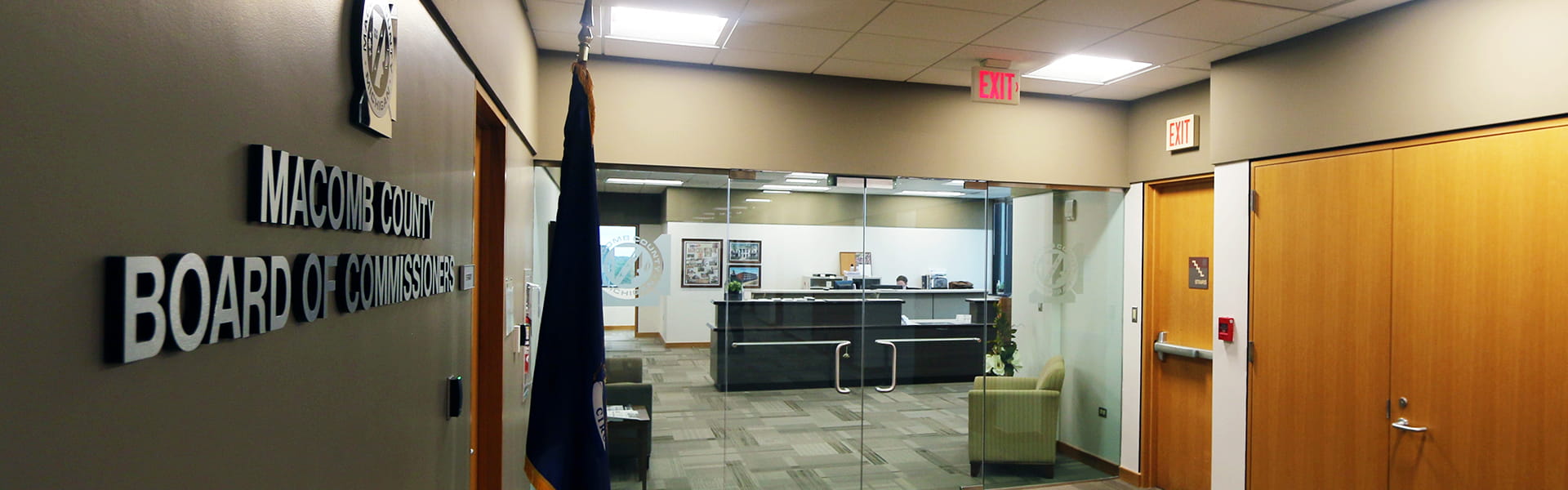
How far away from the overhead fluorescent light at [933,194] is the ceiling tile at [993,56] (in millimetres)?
802

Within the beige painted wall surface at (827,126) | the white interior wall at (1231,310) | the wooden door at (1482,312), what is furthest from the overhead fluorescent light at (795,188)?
the wooden door at (1482,312)

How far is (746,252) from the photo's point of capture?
4.37 metres

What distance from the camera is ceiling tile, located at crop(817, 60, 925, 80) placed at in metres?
4.08

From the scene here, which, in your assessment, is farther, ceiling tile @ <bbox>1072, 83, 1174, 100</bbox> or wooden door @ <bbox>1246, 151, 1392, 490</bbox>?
ceiling tile @ <bbox>1072, 83, 1174, 100</bbox>

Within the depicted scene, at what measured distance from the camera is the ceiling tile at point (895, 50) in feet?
11.9

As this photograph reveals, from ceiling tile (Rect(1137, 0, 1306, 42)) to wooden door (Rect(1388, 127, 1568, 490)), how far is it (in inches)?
29.2

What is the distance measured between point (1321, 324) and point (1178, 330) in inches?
47.4

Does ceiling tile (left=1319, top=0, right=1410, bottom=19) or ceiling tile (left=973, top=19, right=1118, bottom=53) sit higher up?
ceiling tile (left=1319, top=0, right=1410, bottom=19)

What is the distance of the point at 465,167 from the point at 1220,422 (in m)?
3.80

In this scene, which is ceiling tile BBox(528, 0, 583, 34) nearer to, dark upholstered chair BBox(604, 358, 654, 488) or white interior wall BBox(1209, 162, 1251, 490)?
dark upholstered chair BBox(604, 358, 654, 488)

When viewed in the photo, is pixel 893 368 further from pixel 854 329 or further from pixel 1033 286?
pixel 1033 286

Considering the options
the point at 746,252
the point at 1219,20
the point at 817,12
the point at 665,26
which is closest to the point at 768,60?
the point at 665,26

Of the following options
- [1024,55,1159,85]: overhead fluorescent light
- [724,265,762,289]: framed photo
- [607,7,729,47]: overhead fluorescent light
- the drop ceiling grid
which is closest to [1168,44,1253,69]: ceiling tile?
the drop ceiling grid

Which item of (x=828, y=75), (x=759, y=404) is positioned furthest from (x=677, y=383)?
(x=828, y=75)
